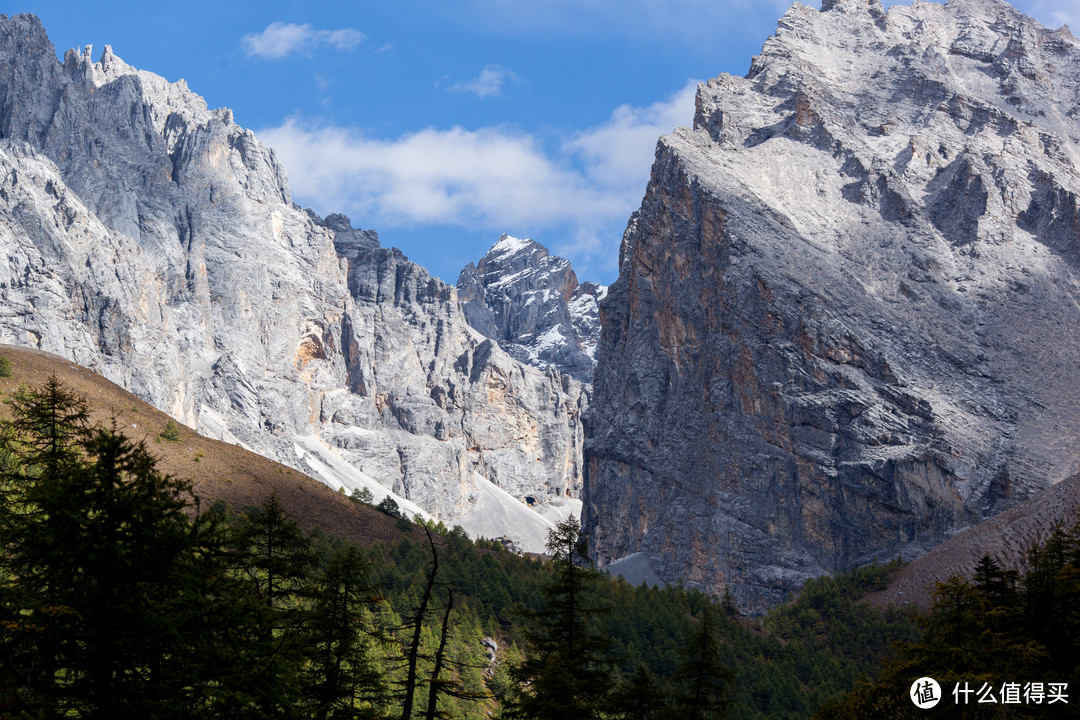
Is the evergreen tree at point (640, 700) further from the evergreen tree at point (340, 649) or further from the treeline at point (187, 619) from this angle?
the evergreen tree at point (340, 649)

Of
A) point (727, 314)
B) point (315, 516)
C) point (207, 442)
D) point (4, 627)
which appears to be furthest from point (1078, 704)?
point (727, 314)

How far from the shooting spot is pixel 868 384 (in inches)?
6875

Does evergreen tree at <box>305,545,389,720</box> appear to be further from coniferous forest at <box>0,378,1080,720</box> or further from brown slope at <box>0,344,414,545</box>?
brown slope at <box>0,344,414,545</box>

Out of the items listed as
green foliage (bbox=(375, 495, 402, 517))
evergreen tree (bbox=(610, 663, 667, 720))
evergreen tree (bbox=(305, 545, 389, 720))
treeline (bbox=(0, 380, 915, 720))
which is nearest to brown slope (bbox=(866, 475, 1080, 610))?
green foliage (bbox=(375, 495, 402, 517))

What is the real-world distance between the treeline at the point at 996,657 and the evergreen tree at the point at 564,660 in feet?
22.1

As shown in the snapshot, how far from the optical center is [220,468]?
9225cm

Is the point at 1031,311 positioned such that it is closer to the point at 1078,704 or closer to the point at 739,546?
the point at 739,546

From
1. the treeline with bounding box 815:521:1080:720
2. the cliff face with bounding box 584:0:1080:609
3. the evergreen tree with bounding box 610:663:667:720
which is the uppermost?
the cliff face with bounding box 584:0:1080:609

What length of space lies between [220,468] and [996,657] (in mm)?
79196

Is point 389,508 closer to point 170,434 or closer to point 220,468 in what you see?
point 220,468

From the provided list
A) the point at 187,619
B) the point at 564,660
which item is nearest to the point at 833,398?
the point at 564,660

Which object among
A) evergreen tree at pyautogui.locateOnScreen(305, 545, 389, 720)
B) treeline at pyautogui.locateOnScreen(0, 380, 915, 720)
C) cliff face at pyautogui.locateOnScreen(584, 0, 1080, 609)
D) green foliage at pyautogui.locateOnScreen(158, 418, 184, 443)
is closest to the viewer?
treeline at pyautogui.locateOnScreen(0, 380, 915, 720)

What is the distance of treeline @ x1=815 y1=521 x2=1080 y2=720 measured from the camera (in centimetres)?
2266

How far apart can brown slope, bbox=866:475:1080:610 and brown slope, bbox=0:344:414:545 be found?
2528 inches
